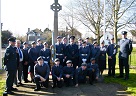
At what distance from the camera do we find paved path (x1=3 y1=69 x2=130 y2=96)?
7793 millimetres

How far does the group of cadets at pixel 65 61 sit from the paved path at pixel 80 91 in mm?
297

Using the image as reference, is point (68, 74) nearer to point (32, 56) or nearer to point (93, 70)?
point (93, 70)

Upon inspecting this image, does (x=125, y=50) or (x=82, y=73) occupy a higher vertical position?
(x=125, y=50)

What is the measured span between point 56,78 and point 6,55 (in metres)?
2.34

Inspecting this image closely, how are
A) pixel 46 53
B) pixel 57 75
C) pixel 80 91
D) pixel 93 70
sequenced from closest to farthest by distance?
pixel 80 91, pixel 57 75, pixel 93 70, pixel 46 53

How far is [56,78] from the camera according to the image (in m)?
8.81

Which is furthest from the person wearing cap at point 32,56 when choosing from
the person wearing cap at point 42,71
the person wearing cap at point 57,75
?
the person wearing cap at point 57,75

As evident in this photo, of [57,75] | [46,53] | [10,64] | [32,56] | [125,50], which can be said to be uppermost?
[125,50]

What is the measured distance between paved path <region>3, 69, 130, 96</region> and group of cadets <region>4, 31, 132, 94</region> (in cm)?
30

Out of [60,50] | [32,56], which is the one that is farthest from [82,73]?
[32,56]

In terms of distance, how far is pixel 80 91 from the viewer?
8156 millimetres

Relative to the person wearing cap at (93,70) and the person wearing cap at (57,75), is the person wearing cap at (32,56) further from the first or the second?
the person wearing cap at (93,70)

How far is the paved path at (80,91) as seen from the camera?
7793 mm

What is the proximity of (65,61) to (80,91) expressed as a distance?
7.67 feet
